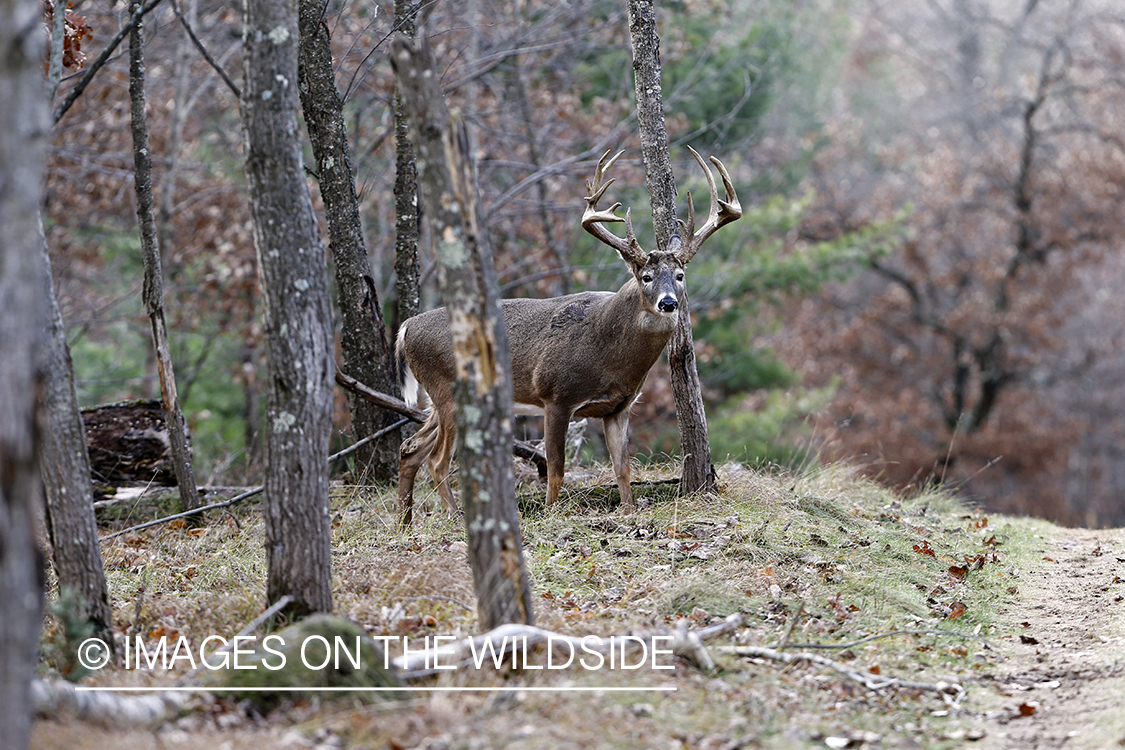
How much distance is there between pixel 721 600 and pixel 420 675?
2038 mm

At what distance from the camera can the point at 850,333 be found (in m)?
24.2

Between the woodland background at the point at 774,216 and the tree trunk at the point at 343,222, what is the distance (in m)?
0.31

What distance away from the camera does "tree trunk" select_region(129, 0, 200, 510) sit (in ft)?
25.1

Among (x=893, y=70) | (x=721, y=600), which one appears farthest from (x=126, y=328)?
(x=893, y=70)

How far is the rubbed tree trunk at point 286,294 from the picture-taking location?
16.2 feet

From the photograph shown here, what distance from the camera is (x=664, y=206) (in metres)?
7.95

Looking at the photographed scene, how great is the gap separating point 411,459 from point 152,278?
217cm

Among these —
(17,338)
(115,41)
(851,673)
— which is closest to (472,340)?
(17,338)

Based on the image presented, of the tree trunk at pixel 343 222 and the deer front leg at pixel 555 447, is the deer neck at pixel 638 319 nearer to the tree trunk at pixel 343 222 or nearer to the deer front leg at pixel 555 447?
the deer front leg at pixel 555 447

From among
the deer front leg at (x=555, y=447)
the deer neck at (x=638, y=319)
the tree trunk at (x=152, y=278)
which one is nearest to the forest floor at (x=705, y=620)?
the deer front leg at (x=555, y=447)

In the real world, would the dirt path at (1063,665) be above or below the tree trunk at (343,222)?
below

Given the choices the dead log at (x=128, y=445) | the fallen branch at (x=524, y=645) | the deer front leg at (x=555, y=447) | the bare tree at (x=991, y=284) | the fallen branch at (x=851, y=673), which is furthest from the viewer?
the bare tree at (x=991, y=284)

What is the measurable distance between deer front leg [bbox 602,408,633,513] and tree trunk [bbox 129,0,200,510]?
3058mm

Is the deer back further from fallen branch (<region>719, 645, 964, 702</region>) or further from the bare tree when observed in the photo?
the bare tree
